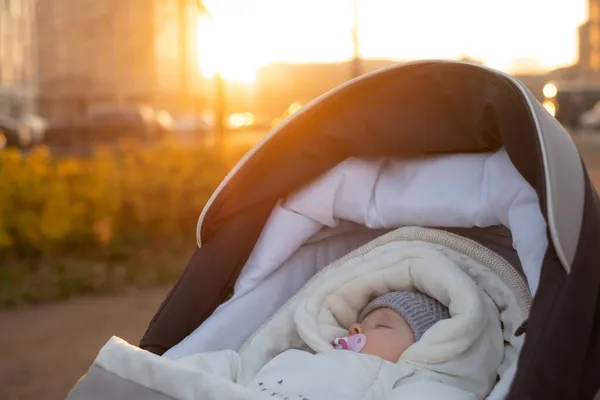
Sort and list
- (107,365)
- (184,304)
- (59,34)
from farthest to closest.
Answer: (59,34)
(184,304)
(107,365)

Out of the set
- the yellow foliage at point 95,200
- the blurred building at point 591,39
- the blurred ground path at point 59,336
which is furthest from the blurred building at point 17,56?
the blurred building at point 591,39

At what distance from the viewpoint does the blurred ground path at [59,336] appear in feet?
12.3

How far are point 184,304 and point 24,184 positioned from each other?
3316 mm

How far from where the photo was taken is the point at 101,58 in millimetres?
35531

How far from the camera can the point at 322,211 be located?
8.96ft

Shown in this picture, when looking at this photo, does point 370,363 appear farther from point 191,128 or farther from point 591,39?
point 591,39

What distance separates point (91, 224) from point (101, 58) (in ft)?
102

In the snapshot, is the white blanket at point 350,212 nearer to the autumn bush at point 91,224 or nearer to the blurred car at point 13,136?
the autumn bush at point 91,224

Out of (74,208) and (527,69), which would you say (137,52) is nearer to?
(527,69)

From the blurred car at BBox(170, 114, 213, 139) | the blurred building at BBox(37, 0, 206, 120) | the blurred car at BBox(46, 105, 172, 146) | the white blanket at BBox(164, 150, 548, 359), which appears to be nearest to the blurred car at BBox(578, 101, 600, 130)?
the blurred car at BBox(170, 114, 213, 139)

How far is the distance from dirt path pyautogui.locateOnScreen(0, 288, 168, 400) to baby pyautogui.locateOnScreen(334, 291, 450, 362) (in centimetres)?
170

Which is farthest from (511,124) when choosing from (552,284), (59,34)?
(59,34)

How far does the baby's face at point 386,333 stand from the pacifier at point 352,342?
0.04ft

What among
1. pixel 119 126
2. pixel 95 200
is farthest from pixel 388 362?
pixel 119 126
